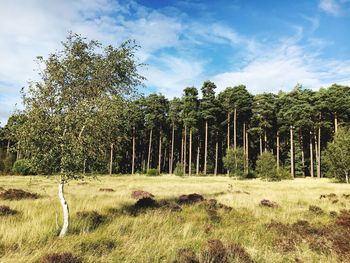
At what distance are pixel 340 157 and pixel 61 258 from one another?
39.6 meters

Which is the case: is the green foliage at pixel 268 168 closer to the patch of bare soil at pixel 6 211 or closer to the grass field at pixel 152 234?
the grass field at pixel 152 234

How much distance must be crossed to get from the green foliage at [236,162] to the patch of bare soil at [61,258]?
41.5 metres

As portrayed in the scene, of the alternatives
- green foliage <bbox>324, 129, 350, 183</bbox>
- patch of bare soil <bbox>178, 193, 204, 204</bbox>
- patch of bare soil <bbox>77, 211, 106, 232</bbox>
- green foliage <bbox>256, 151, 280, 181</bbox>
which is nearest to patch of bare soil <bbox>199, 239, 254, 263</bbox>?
patch of bare soil <bbox>77, 211, 106, 232</bbox>

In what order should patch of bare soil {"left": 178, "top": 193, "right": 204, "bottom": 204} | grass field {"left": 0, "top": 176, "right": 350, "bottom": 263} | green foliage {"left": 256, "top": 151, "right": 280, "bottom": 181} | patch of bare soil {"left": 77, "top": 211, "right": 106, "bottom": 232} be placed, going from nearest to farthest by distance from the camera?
grass field {"left": 0, "top": 176, "right": 350, "bottom": 263}, patch of bare soil {"left": 77, "top": 211, "right": 106, "bottom": 232}, patch of bare soil {"left": 178, "top": 193, "right": 204, "bottom": 204}, green foliage {"left": 256, "top": 151, "right": 280, "bottom": 181}

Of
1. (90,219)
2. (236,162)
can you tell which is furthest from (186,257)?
(236,162)

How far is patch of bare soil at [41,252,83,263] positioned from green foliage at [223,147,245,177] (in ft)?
136

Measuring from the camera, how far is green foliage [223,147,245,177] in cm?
4672

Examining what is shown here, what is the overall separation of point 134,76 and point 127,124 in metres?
2.12

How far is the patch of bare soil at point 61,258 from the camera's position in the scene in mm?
6607

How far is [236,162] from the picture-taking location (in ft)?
154

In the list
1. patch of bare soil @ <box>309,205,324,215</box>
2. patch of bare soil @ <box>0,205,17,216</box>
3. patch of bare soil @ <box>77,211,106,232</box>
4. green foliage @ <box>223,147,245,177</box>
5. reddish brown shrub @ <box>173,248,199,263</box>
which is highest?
green foliage @ <box>223,147,245,177</box>

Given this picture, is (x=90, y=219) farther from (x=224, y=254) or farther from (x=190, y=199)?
(x=190, y=199)

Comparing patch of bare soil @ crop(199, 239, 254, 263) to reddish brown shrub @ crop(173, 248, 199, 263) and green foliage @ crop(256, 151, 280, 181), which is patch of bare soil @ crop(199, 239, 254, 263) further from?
green foliage @ crop(256, 151, 280, 181)

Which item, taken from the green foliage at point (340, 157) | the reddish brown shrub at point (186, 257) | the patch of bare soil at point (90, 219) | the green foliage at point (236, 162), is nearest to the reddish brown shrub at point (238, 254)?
the reddish brown shrub at point (186, 257)
